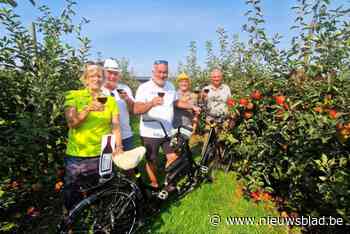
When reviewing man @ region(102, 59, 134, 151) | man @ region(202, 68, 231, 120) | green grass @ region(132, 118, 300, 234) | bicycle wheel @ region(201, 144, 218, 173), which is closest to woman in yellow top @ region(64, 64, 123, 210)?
man @ region(102, 59, 134, 151)

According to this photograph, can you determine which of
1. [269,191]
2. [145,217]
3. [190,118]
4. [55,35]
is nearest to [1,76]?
[55,35]

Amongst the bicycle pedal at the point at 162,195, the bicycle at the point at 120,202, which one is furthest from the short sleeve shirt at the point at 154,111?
the bicycle pedal at the point at 162,195

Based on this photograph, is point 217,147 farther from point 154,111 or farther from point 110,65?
point 110,65

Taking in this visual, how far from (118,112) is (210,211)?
1.88 m

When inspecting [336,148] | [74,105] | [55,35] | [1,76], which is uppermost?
[55,35]

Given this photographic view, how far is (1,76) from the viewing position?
7.79ft

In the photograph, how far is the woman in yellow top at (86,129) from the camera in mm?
2412

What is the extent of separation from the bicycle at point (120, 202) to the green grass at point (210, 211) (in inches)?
7.3

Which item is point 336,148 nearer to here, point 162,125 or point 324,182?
point 324,182

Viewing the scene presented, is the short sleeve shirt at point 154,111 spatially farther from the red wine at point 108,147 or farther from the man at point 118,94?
the red wine at point 108,147

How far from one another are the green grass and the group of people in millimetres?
471

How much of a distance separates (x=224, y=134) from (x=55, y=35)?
2967 millimetres
